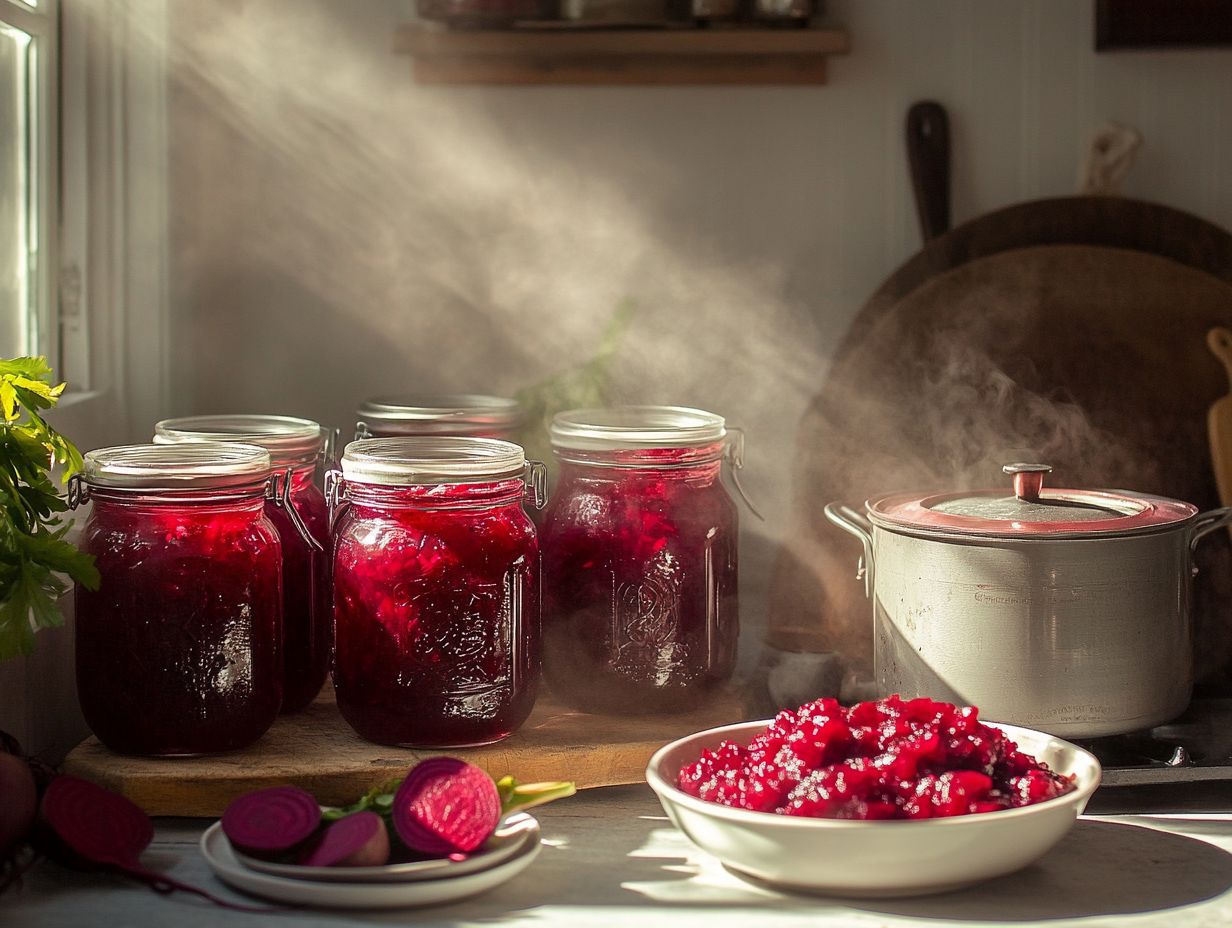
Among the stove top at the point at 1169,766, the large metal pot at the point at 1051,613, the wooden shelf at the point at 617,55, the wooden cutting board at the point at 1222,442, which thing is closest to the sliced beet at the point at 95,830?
the large metal pot at the point at 1051,613

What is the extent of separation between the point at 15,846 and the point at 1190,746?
864 mm

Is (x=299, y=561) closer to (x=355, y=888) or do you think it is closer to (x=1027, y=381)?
(x=355, y=888)

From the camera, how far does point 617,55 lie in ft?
5.48

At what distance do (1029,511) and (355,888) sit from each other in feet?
1.92

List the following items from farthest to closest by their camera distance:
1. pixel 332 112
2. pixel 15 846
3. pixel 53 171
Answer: pixel 332 112 < pixel 53 171 < pixel 15 846

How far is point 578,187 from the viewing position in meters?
1.71

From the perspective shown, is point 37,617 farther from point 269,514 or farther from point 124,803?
point 269,514

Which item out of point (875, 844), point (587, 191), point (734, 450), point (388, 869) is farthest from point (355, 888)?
point (587, 191)

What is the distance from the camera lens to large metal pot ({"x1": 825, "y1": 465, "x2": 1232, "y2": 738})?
108 centimetres

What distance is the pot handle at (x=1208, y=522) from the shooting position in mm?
1145

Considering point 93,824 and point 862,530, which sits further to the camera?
point 862,530

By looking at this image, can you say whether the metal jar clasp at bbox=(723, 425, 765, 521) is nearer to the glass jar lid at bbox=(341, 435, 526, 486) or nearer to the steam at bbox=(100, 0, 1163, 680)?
the glass jar lid at bbox=(341, 435, 526, 486)

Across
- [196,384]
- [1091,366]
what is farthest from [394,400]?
[1091,366]

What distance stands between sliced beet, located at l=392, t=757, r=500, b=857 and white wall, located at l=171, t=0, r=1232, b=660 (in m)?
0.82
